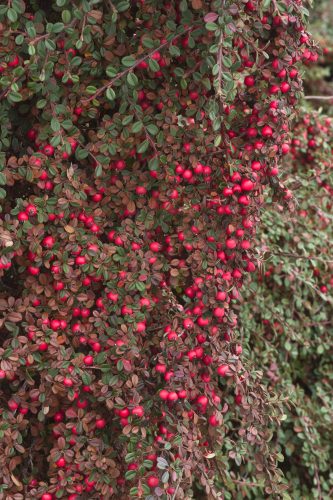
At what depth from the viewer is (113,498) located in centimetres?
181

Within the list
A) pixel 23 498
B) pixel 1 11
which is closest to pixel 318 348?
pixel 23 498

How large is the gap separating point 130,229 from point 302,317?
47.8 inches

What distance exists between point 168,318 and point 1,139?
678mm

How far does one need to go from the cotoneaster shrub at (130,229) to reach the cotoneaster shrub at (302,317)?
69 centimetres

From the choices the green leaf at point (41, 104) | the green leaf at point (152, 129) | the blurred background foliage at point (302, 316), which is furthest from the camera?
the blurred background foliage at point (302, 316)

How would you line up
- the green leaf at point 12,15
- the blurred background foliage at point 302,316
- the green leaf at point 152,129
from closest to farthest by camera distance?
the green leaf at point 12,15, the green leaf at point 152,129, the blurred background foliage at point 302,316

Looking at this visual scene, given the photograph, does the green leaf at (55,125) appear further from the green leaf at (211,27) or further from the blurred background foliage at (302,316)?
the blurred background foliage at (302,316)

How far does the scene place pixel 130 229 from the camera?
1736 millimetres

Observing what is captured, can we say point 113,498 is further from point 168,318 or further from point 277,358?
point 277,358

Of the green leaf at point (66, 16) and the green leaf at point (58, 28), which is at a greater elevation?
the green leaf at point (66, 16)

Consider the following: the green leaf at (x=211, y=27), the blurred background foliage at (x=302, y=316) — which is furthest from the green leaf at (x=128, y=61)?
the blurred background foliage at (x=302, y=316)

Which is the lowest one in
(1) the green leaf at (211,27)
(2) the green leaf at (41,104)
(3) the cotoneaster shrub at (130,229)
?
(3) the cotoneaster shrub at (130,229)

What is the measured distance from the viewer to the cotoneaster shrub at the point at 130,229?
1607mm

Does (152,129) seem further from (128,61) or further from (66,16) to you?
(66,16)
